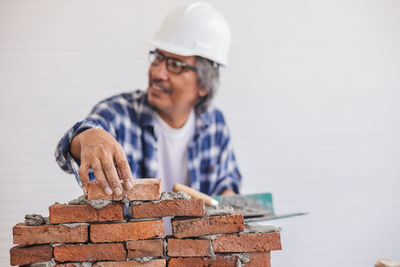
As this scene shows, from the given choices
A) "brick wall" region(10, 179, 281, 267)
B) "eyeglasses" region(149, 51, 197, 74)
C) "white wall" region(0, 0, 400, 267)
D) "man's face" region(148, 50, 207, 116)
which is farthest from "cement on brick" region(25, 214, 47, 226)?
"white wall" region(0, 0, 400, 267)

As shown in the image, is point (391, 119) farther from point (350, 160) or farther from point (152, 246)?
point (152, 246)

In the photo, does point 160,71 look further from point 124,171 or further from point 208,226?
point 208,226

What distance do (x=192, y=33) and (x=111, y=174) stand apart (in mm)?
1836

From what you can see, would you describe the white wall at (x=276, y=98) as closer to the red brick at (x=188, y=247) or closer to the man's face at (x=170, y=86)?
the man's face at (x=170, y=86)

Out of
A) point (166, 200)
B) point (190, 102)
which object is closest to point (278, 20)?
point (190, 102)

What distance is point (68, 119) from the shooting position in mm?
4727

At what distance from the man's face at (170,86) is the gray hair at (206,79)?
45mm

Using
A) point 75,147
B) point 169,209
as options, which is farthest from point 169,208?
point 75,147

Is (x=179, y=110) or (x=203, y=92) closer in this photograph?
(x=179, y=110)

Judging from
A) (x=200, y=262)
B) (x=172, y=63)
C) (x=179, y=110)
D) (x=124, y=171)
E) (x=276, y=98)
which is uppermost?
(x=276, y=98)

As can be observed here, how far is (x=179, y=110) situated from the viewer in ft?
10.2

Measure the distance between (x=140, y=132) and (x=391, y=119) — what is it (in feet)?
11.7

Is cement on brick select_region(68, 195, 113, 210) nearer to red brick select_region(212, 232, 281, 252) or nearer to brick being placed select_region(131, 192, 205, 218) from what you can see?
brick being placed select_region(131, 192, 205, 218)

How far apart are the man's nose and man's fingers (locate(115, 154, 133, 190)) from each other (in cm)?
153
